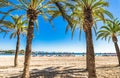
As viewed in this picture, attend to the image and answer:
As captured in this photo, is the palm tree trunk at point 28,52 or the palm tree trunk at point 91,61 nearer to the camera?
the palm tree trunk at point 28,52

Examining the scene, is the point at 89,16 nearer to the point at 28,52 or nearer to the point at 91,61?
the point at 91,61

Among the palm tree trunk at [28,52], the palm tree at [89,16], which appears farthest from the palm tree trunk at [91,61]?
the palm tree trunk at [28,52]

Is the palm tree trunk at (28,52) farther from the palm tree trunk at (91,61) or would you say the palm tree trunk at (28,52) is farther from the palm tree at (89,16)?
the palm tree trunk at (91,61)

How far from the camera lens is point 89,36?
22141mm

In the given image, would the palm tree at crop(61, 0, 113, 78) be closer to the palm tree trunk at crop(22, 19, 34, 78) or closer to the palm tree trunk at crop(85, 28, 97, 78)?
the palm tree trunk at crop(85, 28, 97, 78)

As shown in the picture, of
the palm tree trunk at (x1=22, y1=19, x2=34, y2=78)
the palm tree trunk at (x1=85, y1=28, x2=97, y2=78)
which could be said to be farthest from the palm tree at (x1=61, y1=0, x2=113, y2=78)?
the palm tree trunk at (x1=22, y1=19, x2=34, y2=78)

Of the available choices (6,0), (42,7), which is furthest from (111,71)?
(6,0)

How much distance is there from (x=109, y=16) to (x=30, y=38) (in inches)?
419

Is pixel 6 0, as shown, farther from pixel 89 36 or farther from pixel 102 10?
pixel 102 10

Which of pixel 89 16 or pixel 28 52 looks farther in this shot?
pixel 89 16

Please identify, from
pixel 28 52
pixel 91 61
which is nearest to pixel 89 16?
pixel 91 61

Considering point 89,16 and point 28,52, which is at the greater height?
point 89,16

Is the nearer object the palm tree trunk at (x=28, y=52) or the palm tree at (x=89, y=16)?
the palm tree trunk at (x=28, y=52)

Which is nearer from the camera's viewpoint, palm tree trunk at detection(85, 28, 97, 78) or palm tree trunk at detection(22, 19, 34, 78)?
palm tree trunk at detection(22, 19, 34, 78)
